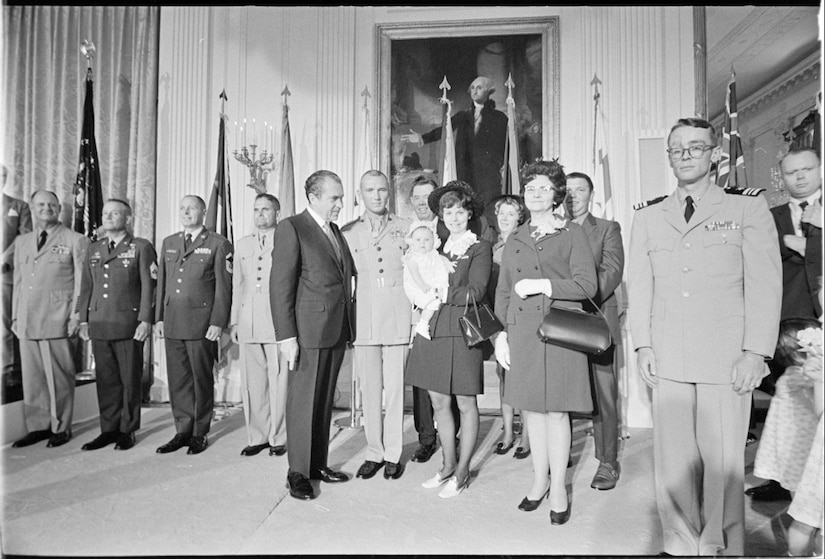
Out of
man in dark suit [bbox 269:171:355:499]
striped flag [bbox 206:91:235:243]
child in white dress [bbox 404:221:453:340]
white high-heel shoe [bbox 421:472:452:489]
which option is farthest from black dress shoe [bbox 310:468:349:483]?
striped flag [bbox 206:91:235:243]

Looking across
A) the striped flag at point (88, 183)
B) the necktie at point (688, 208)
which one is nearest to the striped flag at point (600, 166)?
the necktie at point (688, 208)

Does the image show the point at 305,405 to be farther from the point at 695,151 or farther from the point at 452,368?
the point at 695,151

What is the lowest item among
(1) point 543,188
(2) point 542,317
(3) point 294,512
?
(3) point 294,512

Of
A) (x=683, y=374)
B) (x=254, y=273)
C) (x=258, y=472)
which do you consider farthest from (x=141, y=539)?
(x=683, y=374)

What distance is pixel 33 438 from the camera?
388cm

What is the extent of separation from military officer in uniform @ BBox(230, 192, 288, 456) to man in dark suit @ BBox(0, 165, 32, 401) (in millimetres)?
1783

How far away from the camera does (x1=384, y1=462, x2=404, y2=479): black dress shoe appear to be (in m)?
3.17

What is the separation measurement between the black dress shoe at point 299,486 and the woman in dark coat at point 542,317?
1131mm

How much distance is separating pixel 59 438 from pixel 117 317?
38.0 inches

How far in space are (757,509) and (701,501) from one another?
69 cm

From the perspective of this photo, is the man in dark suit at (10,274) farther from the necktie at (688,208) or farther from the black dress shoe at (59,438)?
the necktie at (688,208)

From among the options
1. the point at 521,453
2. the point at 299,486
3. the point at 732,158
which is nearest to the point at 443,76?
the point at 732,158

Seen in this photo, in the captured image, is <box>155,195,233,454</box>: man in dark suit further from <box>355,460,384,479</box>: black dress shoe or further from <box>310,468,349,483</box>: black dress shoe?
<box>355,460,384,479</box>: black dress shoe

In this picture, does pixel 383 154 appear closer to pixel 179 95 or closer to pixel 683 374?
pixel 179 95
